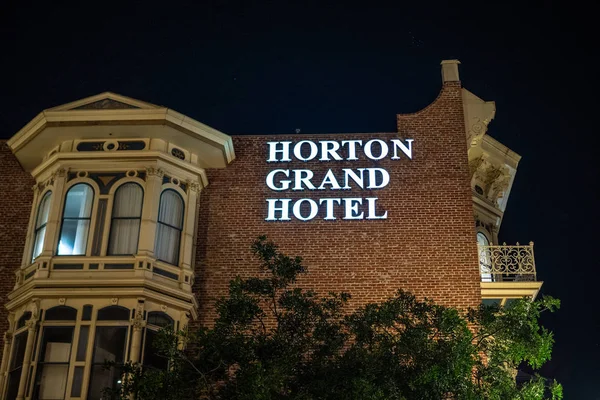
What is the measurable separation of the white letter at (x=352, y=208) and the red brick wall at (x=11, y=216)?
31.4ft

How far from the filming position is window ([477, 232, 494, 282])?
80.9 feet

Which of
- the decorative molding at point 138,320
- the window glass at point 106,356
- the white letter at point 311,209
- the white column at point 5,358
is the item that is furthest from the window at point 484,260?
the white column at point 5,358

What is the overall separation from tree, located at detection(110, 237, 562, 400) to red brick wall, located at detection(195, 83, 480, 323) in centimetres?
561

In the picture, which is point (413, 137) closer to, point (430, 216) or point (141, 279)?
point (430, 216)

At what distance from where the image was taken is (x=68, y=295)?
21.2m

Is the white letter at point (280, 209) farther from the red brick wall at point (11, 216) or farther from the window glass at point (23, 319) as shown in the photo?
the red brick wall at point (11, 216)

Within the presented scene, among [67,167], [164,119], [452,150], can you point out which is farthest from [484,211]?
[67,167]

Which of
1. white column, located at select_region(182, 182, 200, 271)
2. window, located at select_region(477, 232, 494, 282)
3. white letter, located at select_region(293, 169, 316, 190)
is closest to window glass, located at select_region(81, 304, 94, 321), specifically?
white column, located at select_region(182, 182, 200, 271)

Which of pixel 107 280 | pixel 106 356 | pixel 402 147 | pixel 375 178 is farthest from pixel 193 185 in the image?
pixel 402 147

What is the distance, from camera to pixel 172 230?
2308 centimetres

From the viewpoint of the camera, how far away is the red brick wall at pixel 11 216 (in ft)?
77.5

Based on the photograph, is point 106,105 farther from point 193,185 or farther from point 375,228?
point 375,228

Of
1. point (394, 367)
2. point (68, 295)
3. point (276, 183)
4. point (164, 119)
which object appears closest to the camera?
point (394, 367)

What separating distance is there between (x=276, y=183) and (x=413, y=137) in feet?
14.7
